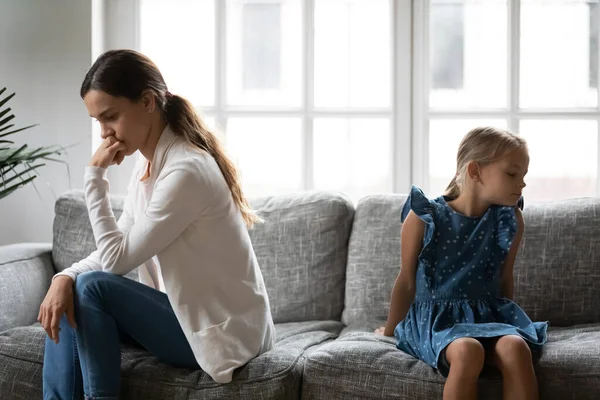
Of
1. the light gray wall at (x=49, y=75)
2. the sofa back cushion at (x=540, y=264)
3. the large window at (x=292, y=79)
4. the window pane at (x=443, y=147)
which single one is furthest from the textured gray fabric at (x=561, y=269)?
the light gray wall at (x=49, y=75)

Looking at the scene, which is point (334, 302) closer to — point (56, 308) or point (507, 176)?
point (507, 176)

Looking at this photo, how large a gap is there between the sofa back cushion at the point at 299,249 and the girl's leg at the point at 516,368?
Result: 0.79 m

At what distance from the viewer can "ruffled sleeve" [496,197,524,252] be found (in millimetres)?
2225

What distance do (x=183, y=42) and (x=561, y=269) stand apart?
1.68m

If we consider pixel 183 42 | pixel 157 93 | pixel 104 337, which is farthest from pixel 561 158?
pixel 104 337

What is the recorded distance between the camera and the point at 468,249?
88.5 inches

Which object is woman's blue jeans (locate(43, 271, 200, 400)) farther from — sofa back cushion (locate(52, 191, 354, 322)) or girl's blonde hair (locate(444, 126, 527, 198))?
girl's blonde hair (locate(444, 126, 527, 198))

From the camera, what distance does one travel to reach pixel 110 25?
3.26 metres

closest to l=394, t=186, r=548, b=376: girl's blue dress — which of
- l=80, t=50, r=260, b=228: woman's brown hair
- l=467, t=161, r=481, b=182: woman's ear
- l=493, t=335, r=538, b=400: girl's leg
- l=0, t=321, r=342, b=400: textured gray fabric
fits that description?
l=467, t=161, r=481, b=182: woman's ear

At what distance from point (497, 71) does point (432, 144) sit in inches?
14.4

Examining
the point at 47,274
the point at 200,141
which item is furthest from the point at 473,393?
the point at 47,274

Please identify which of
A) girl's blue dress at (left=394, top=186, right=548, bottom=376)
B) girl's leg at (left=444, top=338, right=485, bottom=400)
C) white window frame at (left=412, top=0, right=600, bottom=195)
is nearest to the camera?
girl's leg at (left=444, top=338, right=485, bottom=400)

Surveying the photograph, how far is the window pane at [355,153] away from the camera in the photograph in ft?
10.5

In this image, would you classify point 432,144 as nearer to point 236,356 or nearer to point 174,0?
point 174,0
